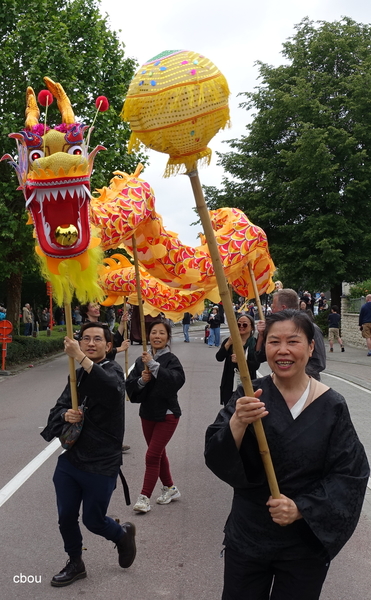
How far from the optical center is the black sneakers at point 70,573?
400 cm

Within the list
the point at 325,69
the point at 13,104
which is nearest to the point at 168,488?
the point at 13,104

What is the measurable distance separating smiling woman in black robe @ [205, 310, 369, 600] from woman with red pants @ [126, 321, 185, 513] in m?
2.70

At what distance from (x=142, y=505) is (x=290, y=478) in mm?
3063

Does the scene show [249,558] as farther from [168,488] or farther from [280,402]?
[168,488]

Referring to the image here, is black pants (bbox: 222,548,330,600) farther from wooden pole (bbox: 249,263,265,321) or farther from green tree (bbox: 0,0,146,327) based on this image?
green tree (bbox: 0,0,146,327)

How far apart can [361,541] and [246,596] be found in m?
2.59

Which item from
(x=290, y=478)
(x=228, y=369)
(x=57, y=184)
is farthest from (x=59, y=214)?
(x=228, y=369)

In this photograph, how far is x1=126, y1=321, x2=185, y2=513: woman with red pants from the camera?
5363 mm

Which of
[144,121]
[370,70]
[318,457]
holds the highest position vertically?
[370,70]

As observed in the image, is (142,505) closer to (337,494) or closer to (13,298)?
(337,494)

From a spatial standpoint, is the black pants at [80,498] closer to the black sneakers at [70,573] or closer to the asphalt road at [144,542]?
Answer: the black sneakers at [70,573]

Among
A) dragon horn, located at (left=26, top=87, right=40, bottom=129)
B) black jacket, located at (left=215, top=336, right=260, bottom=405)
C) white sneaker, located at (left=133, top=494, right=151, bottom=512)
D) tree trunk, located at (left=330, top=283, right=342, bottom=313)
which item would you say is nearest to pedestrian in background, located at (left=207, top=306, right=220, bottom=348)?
tree trunk, located at (left=330, top=283, right=342, bottom=313)

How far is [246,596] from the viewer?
2605mm

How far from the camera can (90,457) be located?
396 cm
